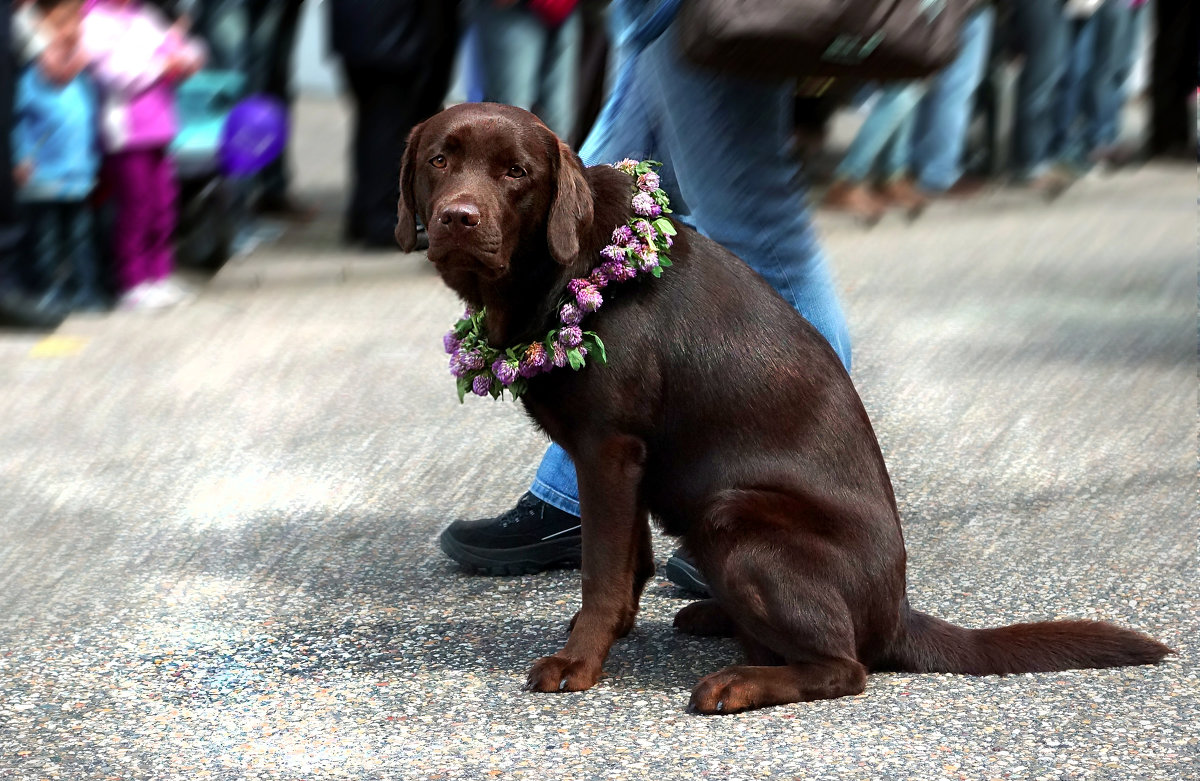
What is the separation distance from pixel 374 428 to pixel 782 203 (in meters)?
2.01

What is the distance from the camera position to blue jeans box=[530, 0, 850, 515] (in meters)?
3.56

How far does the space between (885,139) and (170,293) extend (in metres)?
4.19

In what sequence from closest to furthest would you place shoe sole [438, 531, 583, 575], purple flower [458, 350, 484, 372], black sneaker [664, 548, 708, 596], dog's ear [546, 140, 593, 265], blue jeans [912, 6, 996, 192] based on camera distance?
dog's ear [546, 140, 593, 265]
purple flower [458, 350, 484, 372]
black sneaker [664, 548, 708, 596]
shoe sole [438, 531, 583, 575]
blue jeans [912, 6, 996, 192]

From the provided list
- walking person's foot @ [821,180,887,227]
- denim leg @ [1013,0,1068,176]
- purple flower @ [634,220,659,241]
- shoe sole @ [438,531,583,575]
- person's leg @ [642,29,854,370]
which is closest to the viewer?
purple flower @ [634,220,659,241]

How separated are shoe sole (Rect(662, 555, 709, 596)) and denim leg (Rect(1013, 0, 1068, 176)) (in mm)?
6916

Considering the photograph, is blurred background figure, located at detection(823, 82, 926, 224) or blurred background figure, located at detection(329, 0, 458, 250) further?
blurred background figure, located at detection(823, 82, 926, 224)

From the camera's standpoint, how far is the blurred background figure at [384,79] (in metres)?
7.52

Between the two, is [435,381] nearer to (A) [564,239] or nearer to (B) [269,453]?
(B) [269,453]

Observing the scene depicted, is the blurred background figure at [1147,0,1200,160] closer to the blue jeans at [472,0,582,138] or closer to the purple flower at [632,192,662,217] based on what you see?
the blue jeans at [472,0,582,138]

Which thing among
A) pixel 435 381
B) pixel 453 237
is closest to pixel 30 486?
pixel 435 381

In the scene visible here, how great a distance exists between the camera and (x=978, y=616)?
3.63m

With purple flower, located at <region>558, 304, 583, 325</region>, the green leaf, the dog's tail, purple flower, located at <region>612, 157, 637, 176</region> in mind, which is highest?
purple flower, located at <region>612, 157, 637, 176</region>

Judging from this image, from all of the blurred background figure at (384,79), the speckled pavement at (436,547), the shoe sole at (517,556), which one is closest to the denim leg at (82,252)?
the speckled pavement at (436,547)

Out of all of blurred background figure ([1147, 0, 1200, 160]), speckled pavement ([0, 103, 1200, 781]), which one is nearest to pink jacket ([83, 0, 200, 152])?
speckled pavement ([0, 103, 1200, 781])
